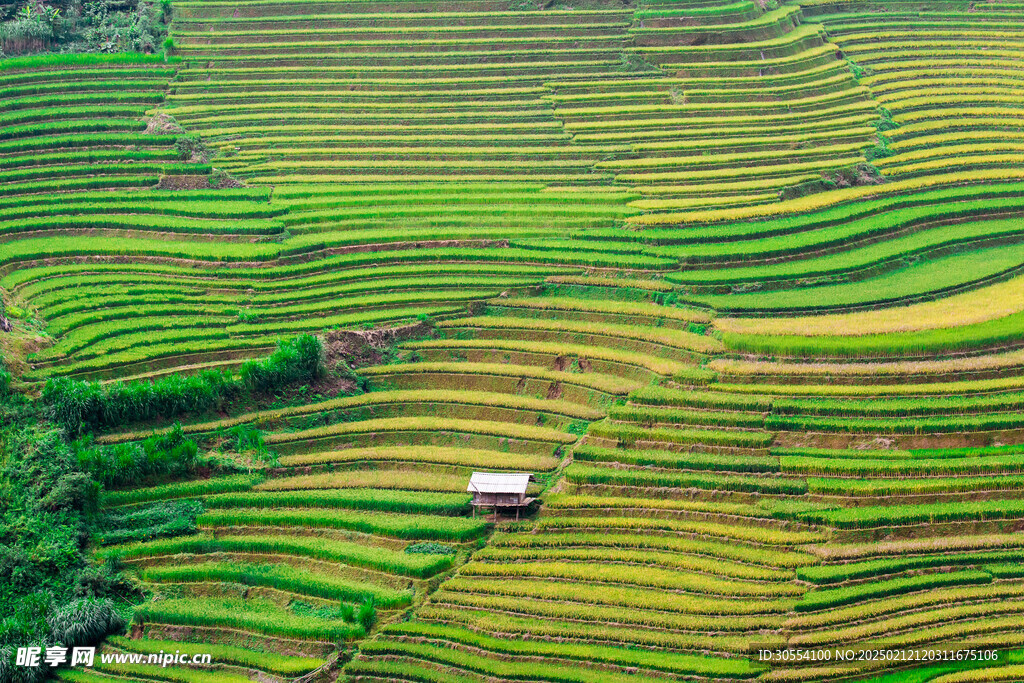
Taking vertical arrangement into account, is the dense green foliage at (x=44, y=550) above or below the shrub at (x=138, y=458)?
below

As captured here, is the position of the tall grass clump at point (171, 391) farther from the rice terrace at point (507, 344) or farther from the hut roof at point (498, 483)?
the hut roof at point (498, 483)

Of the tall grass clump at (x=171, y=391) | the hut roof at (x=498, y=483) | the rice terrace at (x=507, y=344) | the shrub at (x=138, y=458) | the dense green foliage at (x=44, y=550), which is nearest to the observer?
the rice terrace at (x=507, y=344)

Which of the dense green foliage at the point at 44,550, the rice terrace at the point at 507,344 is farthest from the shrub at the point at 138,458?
the dense green foliage at the point at 44,550

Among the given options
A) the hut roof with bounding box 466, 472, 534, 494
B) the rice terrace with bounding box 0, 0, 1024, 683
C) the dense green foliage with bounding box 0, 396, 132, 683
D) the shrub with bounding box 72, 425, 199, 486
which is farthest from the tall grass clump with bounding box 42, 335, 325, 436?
the hut roof with bounding box 466, 472, 534, 494

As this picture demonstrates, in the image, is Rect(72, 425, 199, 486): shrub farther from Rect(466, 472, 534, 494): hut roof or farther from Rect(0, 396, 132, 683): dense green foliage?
Rect(466, 472, 534, 494): hut roof

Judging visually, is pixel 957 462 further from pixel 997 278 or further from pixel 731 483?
pixel 997 278

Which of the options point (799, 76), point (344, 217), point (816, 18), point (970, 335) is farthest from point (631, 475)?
point (816, 18)

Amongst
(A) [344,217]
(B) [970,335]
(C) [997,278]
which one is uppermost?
(A) [344,217]
